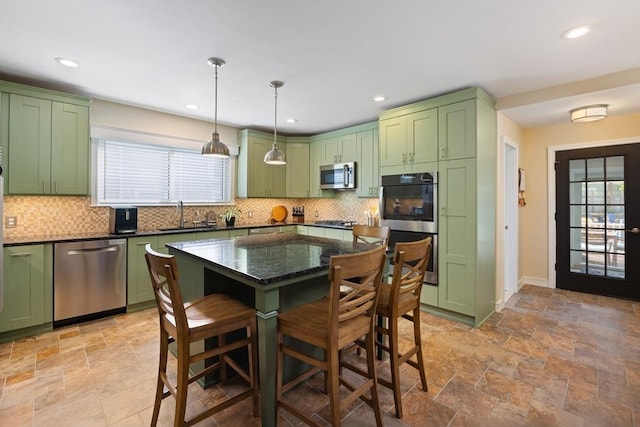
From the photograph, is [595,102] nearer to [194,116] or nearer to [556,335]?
[556,335]

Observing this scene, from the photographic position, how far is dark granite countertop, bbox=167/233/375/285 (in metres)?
1.59

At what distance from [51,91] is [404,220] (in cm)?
409

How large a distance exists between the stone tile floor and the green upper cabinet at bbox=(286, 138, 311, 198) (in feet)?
9.80

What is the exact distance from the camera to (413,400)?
1.96 metres

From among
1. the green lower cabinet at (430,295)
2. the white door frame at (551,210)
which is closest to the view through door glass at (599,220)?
the white door frame at (551,210)

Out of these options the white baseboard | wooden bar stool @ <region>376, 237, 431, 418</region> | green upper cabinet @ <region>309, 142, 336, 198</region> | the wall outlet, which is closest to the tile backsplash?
the wall outlet

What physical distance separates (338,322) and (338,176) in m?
3.58

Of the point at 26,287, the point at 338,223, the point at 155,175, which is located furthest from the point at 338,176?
the point at 26,287

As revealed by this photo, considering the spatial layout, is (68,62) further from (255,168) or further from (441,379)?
(441,379)

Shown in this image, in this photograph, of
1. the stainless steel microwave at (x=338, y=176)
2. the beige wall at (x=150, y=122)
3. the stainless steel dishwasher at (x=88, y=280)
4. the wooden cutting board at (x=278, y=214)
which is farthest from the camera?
the wooden cutting board at (x=278, y=214)

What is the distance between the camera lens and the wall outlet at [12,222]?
3.15 meters

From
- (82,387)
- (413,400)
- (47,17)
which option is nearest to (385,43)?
(47,17)

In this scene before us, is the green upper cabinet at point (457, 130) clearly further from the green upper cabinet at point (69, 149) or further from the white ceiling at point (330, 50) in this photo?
the green upper cabinet at point (69, 149)

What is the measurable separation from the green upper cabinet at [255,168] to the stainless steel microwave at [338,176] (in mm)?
846
